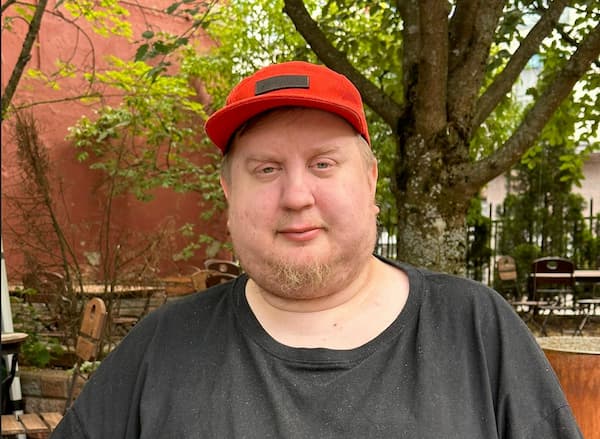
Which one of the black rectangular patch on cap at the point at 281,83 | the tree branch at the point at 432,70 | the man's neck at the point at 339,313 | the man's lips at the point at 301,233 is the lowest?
the man's neck at the point at 339,313

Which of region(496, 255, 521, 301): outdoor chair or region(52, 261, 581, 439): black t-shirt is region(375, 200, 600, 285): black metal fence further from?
region(52, 261, 581, 439): black t-shirt

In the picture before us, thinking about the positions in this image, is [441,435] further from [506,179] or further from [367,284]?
[506,179]

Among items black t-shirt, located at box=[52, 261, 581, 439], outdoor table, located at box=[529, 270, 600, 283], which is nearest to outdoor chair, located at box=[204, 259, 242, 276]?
outdoor table, located at box=[529, 270, 600, 283]

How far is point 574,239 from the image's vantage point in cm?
1184

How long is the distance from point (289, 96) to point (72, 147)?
8.75 metres

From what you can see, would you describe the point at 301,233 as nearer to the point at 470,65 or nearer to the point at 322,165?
the point at 322,165

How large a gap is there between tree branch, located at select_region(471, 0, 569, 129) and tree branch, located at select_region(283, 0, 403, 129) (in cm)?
41

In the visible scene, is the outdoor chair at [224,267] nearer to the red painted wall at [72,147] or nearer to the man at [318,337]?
the red painted wall at [72,147]

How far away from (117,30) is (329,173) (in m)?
6.26

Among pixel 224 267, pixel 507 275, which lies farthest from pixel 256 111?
pixel 507 275

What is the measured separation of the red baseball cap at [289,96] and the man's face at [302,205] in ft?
0.11

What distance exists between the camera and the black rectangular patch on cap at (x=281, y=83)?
1628 millimetres

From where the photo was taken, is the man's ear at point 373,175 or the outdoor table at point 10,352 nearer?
the man's ear at point 373,175

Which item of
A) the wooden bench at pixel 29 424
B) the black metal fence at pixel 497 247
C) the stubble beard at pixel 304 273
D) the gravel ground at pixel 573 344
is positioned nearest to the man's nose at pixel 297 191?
the stubble beard at pixel 304 273
